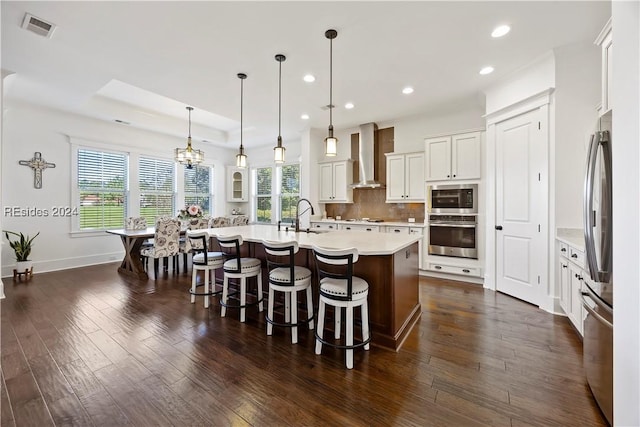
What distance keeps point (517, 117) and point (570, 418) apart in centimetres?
338

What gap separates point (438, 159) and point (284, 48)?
3.09m

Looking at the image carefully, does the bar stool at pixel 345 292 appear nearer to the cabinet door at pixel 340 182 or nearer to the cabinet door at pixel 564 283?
the cabinet door at pixel 564 283

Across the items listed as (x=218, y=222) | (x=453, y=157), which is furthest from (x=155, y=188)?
(x=453, y=157)

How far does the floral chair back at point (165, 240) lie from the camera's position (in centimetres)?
450

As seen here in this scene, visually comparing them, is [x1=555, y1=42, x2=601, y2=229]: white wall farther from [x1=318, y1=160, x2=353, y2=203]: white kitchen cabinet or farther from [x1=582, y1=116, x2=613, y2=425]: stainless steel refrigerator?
[x1=318, y1=160, x2=353, y2=203]: white kitchen cabinet

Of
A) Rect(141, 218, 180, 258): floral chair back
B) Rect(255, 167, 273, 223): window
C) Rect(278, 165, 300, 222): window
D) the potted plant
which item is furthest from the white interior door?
the potted plant

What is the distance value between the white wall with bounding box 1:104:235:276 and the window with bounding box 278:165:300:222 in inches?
141

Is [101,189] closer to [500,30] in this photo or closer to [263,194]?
[263,194]

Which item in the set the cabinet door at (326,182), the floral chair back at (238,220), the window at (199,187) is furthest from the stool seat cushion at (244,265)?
the window at (199,187)

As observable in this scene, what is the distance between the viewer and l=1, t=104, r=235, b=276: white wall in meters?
4.55

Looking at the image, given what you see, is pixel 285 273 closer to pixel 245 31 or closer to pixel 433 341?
pixel 433 341

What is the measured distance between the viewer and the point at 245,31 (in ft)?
8.54

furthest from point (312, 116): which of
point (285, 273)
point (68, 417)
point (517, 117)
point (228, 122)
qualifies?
point (68, 417)

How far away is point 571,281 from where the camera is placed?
265 centimetres
